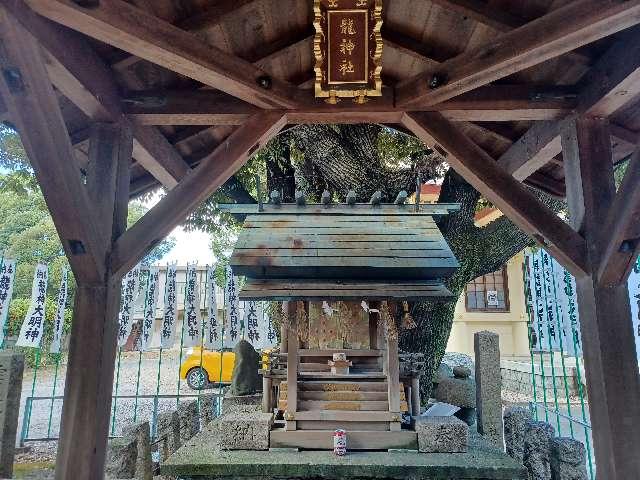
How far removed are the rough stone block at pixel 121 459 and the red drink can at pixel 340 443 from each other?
2005 millimetres

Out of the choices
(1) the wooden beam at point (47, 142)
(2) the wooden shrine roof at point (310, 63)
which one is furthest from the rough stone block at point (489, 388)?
(1) the wooden beam at point (47, 142)

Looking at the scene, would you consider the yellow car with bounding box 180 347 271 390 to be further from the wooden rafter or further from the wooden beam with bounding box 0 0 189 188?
the wooden rafter

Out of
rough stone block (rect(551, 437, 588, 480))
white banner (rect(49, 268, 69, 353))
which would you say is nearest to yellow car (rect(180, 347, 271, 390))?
white banner (rect(49, 268, 69, 353))

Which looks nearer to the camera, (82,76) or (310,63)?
(82,76)

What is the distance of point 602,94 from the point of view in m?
2.85

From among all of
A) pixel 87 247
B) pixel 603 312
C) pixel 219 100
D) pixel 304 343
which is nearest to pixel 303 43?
pixel 219 100

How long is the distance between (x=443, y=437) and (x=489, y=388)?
2.10 meters

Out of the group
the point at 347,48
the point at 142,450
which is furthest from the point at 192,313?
the point at 347,48

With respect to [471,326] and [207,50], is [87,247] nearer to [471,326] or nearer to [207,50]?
[207,50]

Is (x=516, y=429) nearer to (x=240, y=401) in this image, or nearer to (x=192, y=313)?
(x=240, y=401)

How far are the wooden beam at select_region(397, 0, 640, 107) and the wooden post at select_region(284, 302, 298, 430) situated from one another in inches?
109

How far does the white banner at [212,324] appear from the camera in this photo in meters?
9.41

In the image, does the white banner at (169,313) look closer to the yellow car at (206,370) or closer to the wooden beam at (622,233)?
the yellow car at (206,370)

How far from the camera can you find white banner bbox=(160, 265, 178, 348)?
9062 mm
